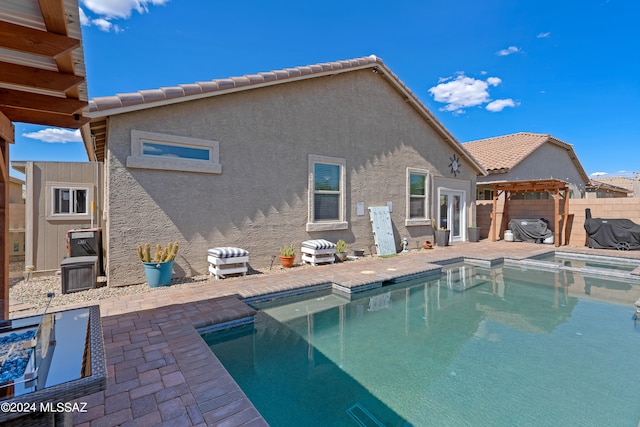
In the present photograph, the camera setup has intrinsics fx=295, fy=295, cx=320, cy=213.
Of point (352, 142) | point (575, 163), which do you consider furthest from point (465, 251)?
point (575, 163)

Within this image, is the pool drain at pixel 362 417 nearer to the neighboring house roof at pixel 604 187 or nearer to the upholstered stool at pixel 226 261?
the upholstered stool at pixel 226 261

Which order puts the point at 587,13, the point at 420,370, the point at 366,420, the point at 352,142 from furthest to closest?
the point at 587,13
the point at 352,142
the point at 420,370
the point at 366,420

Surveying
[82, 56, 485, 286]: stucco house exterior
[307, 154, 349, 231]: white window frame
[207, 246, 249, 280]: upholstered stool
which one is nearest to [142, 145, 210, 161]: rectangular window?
[82, 56, 485, 286]: stucco house exterior

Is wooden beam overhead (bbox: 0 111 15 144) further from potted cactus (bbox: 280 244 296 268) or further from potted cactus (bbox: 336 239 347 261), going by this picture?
potted cactus (bbox: 336 239 347 261)

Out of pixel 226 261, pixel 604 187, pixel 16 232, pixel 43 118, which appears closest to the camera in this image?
pixel 43 118

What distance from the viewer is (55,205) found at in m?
8.66

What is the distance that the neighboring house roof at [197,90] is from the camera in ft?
19.4

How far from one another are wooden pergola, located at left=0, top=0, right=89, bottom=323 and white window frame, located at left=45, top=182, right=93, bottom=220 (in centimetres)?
590

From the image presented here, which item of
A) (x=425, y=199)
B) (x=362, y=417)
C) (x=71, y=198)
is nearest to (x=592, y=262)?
(x=425, y=199)

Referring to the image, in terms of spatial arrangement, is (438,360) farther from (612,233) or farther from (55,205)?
(612,233)

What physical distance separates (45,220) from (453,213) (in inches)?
598

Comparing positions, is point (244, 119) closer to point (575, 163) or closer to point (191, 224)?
point (191, 224)

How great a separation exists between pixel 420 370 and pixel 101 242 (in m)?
7.94

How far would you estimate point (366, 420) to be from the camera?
9.34 ft
